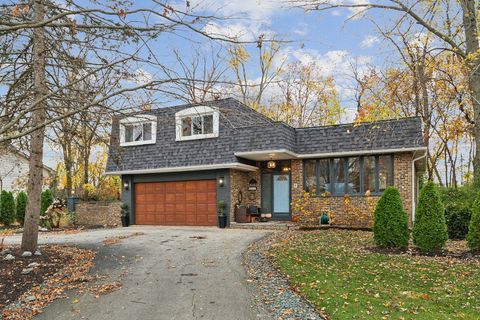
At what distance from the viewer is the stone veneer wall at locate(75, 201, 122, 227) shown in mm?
19672

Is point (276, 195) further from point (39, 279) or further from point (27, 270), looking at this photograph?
point (39, 279)

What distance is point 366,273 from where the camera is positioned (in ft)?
23.8

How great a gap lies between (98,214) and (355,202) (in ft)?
41.0

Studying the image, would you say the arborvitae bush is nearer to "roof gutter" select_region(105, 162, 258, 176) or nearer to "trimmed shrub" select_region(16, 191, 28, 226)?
"trimmed shrub" select_region(16, 191, 28, 226)

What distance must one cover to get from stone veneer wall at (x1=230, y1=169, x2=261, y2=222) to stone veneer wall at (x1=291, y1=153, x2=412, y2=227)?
1764 millimetres

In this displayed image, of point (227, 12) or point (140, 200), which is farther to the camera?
point (140, 200)

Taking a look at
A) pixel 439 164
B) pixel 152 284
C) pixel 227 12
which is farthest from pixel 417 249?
pixel 439 164

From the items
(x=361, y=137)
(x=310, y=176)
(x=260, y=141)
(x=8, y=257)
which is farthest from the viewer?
(x=310, y=176)

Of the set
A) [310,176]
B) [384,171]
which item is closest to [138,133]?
[310,176]

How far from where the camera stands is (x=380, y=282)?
6.63 m

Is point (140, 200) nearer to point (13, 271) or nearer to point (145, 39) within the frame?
point (13, 271)

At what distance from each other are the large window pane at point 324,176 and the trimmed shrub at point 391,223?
5.90 meters

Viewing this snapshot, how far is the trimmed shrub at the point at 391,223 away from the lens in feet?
32.0

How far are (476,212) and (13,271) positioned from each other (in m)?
10.1
